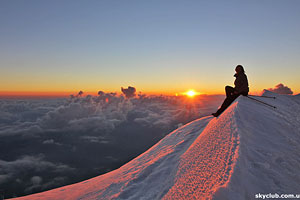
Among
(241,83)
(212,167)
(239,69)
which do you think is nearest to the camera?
(212,167)

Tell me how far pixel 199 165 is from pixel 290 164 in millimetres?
2587

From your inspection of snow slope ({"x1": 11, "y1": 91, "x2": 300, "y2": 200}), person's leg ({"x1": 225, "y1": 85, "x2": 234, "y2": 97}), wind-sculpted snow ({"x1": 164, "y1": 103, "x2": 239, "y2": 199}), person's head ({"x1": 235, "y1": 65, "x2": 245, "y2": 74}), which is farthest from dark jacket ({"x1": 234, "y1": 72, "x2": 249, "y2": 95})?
wind-sculpted snow ({"x1": 164, "y1": 103, "x2": 239, "y2": 199})

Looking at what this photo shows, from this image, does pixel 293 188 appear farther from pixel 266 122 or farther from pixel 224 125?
pixel 266 122

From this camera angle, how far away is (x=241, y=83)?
429 inches

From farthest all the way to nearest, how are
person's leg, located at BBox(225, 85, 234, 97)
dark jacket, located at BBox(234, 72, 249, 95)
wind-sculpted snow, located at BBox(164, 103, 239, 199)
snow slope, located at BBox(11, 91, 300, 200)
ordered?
1. person's leg, located at BBox(225, 85, 234, 97)
2. dark jacket, located at BBox(234, 72, 249, 95)
3. wind-sculpted snow, located at BBox(164, 103, 239, 199)
4. snow slope, located at BBox(11, 91, 300, 200)

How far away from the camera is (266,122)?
7242 mm

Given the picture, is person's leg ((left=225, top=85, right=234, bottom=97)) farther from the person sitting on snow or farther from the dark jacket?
the dark jacket

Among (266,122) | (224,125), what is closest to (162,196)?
(224,125)

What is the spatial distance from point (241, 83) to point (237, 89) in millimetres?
461

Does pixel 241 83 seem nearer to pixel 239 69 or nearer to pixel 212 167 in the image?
pixel 239 69

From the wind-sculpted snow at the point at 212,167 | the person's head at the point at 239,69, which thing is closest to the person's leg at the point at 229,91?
the person's head at the point at 239,69

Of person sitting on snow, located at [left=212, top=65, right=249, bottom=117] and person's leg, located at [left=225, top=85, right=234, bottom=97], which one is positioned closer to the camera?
person sitting on snow, located at [left=212, top=65, right=249, bottom=117]

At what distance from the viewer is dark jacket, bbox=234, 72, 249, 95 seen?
1076cm

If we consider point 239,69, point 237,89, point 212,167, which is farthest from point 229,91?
point 212,167
